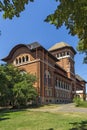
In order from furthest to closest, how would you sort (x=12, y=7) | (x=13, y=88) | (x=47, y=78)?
(x=47, y=78) < (x=13, y=88) < (x=12, y=7)

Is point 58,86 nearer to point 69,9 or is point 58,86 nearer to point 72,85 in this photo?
point 72,85

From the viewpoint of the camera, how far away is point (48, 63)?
5981cm

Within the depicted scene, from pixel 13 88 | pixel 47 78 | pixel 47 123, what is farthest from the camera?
pixel 47 78

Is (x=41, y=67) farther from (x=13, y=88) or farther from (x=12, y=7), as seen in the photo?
(x=12, y=7)

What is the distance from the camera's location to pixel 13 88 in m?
43.6

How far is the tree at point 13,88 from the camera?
39.9 meters

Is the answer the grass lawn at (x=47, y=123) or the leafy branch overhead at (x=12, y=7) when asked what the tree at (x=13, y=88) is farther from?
the leafy branch overhead at (x=12, y=7)

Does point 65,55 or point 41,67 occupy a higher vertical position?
point 65,55

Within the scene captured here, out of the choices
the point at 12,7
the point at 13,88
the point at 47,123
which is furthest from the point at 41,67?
the point at 12,7

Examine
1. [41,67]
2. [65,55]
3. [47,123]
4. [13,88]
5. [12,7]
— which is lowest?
[47,123]

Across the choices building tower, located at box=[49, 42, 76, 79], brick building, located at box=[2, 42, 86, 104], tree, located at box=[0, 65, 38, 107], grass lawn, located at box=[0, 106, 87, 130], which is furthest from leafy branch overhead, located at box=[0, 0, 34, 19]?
building tower, located at box=[49, 42, 76, 79]

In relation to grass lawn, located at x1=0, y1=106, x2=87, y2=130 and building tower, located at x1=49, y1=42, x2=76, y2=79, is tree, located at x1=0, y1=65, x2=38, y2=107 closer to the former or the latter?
grass lawn, located at x1=0, y1=106, x2=87, y2=130

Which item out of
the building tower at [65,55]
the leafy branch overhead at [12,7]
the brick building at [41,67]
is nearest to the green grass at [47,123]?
the leafy branch overhead at [12,7]

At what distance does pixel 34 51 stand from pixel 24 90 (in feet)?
48.3
